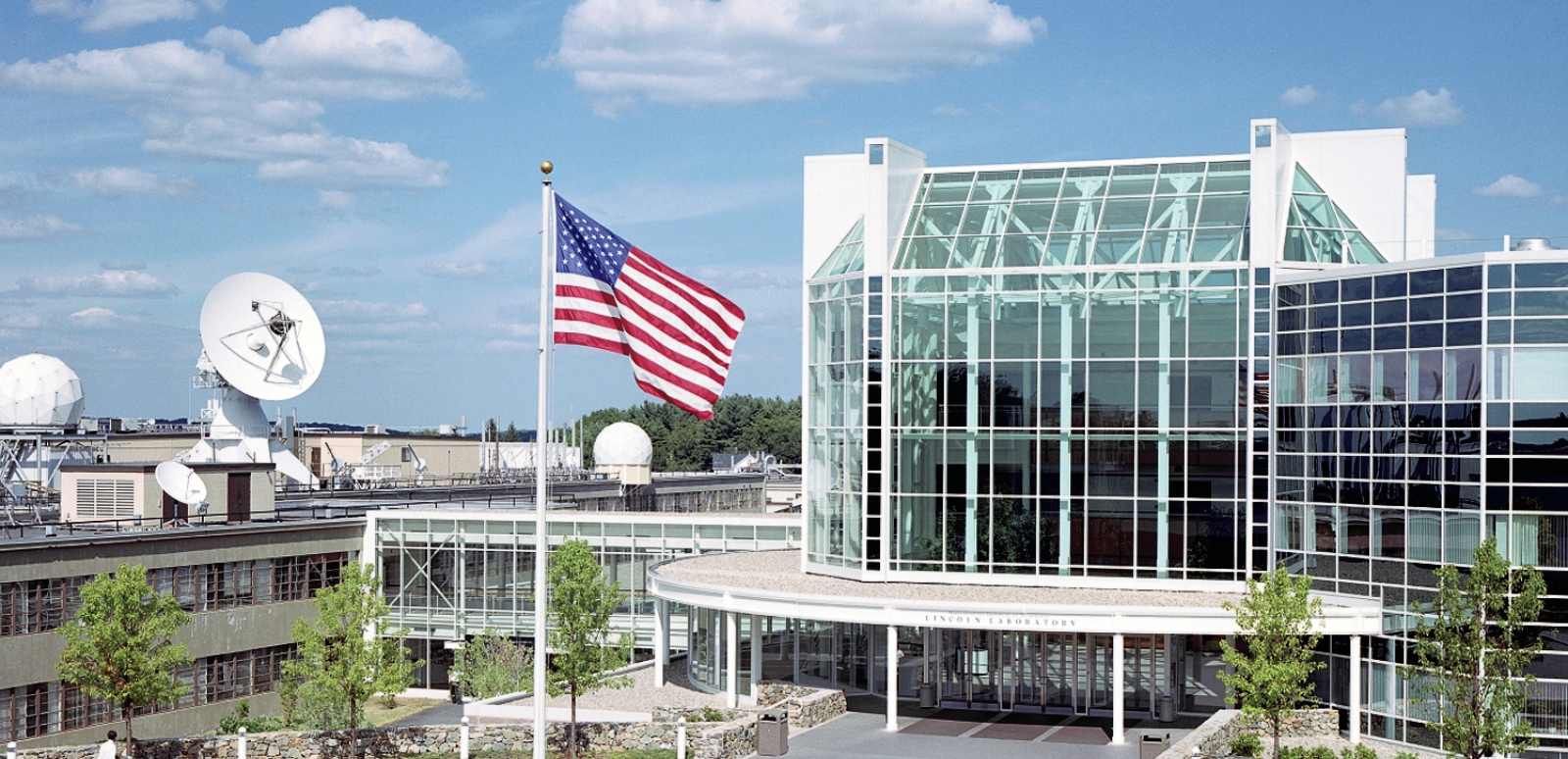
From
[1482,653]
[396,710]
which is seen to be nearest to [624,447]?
[396,710]

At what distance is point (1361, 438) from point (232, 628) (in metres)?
34.5

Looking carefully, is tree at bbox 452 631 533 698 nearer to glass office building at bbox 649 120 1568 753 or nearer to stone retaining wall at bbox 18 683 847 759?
glass office building at bbox 649 120 1568 753

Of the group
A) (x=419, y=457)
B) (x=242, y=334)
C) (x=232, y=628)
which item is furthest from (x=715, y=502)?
(x=232, y=628)

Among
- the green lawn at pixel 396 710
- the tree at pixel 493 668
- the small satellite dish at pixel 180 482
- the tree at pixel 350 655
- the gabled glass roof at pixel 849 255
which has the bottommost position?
the green lawn at pixel 396 710

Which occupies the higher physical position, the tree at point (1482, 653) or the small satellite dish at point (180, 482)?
the small satellite dish at point (180, 482)

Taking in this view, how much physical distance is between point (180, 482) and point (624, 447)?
40925 mm

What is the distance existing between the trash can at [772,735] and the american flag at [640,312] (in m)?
9.92

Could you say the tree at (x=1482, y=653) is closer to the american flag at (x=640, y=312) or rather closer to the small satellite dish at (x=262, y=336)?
the american flag at (x=640, y=312)

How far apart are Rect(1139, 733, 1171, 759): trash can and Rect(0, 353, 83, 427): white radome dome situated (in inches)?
1983

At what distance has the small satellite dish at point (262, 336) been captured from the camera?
60.1 m

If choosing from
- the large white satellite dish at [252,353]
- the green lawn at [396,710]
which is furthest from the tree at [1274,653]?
the large white satellite dish at [252,353]

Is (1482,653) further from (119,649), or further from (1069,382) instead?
(119,649)

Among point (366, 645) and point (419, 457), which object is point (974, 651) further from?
point (419, 457)

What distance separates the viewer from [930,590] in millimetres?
44469
